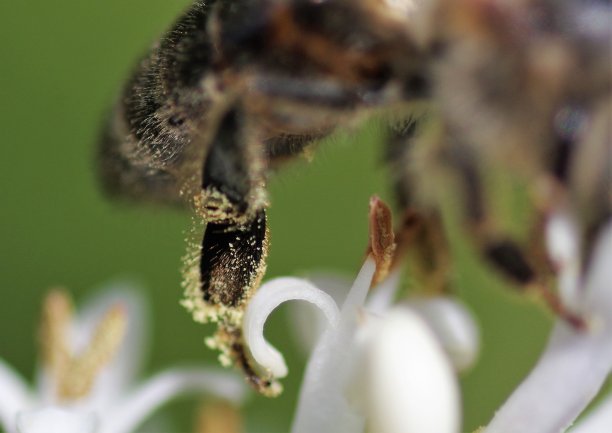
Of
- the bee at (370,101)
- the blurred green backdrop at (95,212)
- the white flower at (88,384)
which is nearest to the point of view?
the bee at (370,101)

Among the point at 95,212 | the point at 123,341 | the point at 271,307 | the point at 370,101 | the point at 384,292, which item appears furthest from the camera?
the point at 95,212

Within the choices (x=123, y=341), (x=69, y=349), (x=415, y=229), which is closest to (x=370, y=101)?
(x=415, y=229)

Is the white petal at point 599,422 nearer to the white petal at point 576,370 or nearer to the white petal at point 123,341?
the white petal at point 576,370

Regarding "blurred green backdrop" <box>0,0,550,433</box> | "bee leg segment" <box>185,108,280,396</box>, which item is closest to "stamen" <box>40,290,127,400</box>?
"bee leg segment" <box>185,108,280,396</box>

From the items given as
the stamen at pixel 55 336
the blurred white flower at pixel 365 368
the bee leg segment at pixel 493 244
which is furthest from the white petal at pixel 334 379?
the stamen at pixel 55 336

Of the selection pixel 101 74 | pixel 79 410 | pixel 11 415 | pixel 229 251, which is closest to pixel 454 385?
pixel 229 251

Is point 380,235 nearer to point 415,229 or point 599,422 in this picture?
point 415,229
